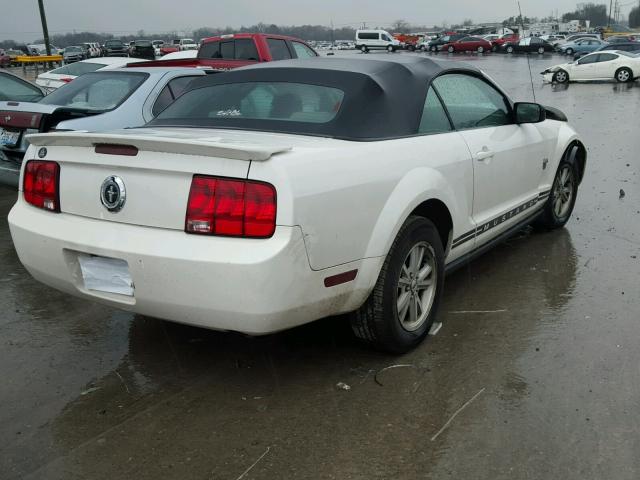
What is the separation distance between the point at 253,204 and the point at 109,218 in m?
0.76

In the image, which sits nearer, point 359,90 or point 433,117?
point 359,90

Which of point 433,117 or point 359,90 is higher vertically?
point 359,90

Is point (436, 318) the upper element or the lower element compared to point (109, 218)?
lower

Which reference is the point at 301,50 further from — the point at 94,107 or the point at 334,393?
the point at 334,393

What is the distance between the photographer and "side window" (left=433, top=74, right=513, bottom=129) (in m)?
4.21

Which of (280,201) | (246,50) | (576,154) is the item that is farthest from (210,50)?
(280,201)

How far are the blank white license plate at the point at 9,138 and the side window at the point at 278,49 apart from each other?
7562 mm

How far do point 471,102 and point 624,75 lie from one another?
2630cm

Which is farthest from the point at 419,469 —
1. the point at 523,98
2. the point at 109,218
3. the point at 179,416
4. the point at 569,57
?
the point at 569,57

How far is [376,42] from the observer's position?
64.5 meters

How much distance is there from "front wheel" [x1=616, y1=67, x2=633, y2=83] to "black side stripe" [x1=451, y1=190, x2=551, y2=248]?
988 inches

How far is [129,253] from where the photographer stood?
9.64ft

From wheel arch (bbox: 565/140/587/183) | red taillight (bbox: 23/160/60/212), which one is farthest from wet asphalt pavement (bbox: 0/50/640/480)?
wheel arch (bbox: 565/140/587/183)

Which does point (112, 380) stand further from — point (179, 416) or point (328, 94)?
point (328, 94)
